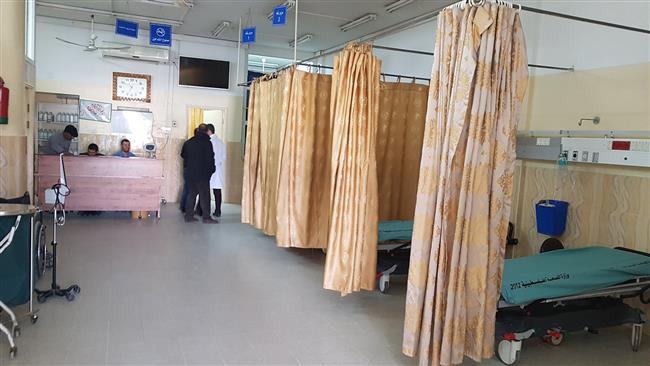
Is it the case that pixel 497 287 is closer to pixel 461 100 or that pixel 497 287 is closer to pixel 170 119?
pixel 461 100

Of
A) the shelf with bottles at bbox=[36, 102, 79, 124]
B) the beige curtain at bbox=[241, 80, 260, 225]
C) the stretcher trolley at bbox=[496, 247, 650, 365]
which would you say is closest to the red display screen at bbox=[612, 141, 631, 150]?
the stretcher trolley at bbox=[496, 247, 650, 365]

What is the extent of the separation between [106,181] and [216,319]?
4.73 meters

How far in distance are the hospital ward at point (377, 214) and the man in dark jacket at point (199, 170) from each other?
3 centimetres

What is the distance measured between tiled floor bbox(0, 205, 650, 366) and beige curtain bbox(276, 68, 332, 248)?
46 cm

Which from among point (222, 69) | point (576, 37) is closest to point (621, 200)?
point (576, 37)

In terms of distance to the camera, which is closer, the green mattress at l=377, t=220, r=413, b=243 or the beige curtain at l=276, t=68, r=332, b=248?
the green mattress at l=377, t=220, r=413, b=243

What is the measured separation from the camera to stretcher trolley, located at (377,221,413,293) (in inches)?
196

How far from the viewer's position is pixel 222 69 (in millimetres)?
10375

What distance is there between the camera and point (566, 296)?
3.71 m

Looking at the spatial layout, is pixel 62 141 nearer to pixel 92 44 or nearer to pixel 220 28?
pixel 92 44

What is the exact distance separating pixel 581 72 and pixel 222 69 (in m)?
7.32

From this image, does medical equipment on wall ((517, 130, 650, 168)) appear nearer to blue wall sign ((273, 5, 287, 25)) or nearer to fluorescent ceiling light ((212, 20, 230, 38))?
blue wall sign ((273, 5, 287, 25))

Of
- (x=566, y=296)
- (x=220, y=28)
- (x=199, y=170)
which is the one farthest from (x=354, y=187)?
(x=220, y=28)

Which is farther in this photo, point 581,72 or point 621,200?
point 581,72
